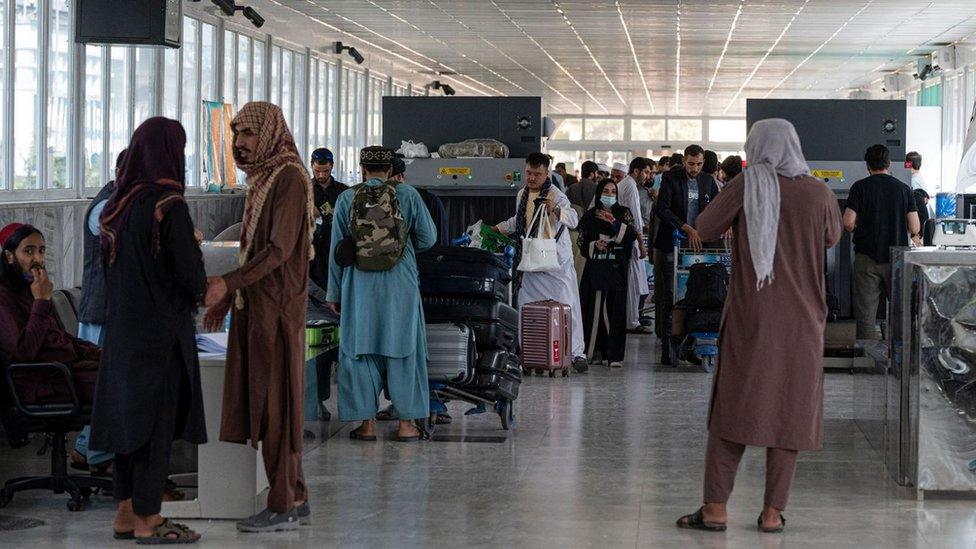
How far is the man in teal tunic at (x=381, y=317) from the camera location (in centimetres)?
675

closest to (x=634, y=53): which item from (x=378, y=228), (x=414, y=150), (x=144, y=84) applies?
(x=144, y=84)

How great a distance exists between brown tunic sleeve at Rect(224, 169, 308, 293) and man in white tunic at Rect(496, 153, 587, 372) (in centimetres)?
454

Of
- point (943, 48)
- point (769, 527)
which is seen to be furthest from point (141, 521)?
point (943, 48)

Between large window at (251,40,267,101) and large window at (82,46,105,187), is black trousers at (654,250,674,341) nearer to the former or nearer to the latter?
large window at (82,46,105,187)

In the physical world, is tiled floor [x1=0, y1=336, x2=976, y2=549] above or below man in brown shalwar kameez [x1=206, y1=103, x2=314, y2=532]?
below

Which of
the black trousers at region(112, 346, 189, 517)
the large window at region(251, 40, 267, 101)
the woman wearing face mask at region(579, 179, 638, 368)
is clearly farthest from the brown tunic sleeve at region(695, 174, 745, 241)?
→ the large window at region(251, 40, 267, 101)

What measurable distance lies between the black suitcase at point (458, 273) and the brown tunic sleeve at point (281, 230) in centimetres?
230

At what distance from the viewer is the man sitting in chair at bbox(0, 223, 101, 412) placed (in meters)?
5.52

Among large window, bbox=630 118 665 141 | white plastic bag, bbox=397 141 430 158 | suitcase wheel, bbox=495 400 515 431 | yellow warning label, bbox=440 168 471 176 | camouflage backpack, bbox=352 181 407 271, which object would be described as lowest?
suitcase wheel, bbox=495 400 515 431

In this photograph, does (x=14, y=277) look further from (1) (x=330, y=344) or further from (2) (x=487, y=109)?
(2) (x=487, y=109)

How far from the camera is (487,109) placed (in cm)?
1155

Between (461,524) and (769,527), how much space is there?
1087mm

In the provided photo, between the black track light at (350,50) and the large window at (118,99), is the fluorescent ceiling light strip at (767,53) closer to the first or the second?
the black track light at (350,50)

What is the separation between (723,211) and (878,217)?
4.75 meters
